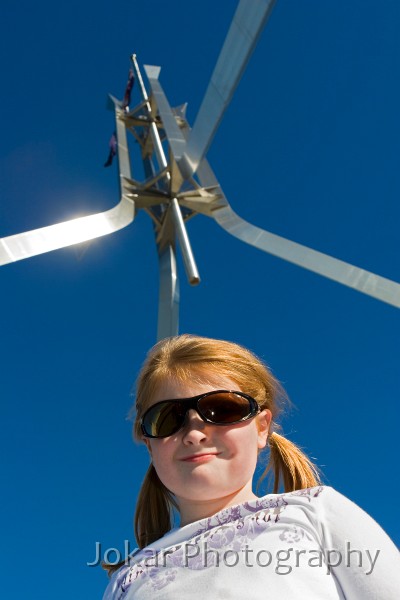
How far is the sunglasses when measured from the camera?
2.16m

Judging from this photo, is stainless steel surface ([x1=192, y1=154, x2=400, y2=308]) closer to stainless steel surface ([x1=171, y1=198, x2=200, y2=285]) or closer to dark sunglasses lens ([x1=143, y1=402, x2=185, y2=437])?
stainless steel surface ([x1=171, y1=198, x2=200, y2=285])

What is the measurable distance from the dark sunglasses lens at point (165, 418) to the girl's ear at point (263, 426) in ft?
1.27

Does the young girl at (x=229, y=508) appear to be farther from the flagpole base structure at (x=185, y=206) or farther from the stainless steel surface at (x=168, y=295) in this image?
the stainless steel surface at (x=168, y=295)

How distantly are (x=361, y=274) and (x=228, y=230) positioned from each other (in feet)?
11.6

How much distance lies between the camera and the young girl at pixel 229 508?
1663mm

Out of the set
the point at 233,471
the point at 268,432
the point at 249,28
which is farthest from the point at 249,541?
the point at 249,28

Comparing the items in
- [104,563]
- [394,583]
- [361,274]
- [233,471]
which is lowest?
[394,583]

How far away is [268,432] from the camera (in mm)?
2502

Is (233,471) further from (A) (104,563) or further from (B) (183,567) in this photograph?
(A) (104,563)

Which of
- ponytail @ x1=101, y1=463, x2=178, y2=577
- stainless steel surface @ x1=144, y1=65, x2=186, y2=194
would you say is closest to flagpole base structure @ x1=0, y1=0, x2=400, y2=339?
stainless steel surface @ x1=144, y1=65, x2=186, y2=194

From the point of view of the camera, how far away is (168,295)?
40.9 ft

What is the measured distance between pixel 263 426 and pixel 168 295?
1008cm

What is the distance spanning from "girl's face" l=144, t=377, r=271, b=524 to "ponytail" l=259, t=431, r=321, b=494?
291 millimetres

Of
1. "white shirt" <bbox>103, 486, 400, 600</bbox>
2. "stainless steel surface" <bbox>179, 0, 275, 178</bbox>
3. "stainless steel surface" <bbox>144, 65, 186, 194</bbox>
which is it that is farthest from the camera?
"stainless steel surface" <bbox>144, 65, 186, 194</bbox>
